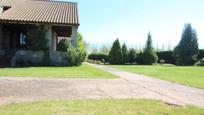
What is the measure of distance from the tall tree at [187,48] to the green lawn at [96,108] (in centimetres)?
3823

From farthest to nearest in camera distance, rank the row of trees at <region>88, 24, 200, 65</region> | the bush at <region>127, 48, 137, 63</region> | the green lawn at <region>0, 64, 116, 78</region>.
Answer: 1. the bush at <region>127, 48, 137, 63</region>
2. the row of trees at <region>88, 24, 200, 65</region>
3. the green lawn at <region>0, 64, 116, 78</region>

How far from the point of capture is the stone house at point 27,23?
24984mm

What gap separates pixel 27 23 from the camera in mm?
25594

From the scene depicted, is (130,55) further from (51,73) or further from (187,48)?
(51,73)

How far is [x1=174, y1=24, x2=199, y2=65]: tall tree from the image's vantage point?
151 ft

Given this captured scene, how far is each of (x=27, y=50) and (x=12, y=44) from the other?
17.0 feet

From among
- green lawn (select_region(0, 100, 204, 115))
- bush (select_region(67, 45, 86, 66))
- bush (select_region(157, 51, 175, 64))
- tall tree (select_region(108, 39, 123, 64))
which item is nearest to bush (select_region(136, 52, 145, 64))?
tall tree (select_region(108, 39, 123, 64))

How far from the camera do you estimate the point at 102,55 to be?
54.2 metres

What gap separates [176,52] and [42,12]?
2520 cm

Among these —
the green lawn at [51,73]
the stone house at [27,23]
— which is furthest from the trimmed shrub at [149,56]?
the green lawn at [51,73]

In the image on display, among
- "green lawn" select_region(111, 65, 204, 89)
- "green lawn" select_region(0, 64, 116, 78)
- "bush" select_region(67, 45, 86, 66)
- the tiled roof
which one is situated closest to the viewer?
"green lawn" select_region(0, 64, 116, 78)

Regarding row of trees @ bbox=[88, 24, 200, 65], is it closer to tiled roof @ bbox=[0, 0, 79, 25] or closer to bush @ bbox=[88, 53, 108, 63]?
bush @ bbox=[88, 53, 108, 63]

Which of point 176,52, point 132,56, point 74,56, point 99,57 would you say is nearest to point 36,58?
point 74,56

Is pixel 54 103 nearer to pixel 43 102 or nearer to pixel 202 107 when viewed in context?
pixel 43 102
